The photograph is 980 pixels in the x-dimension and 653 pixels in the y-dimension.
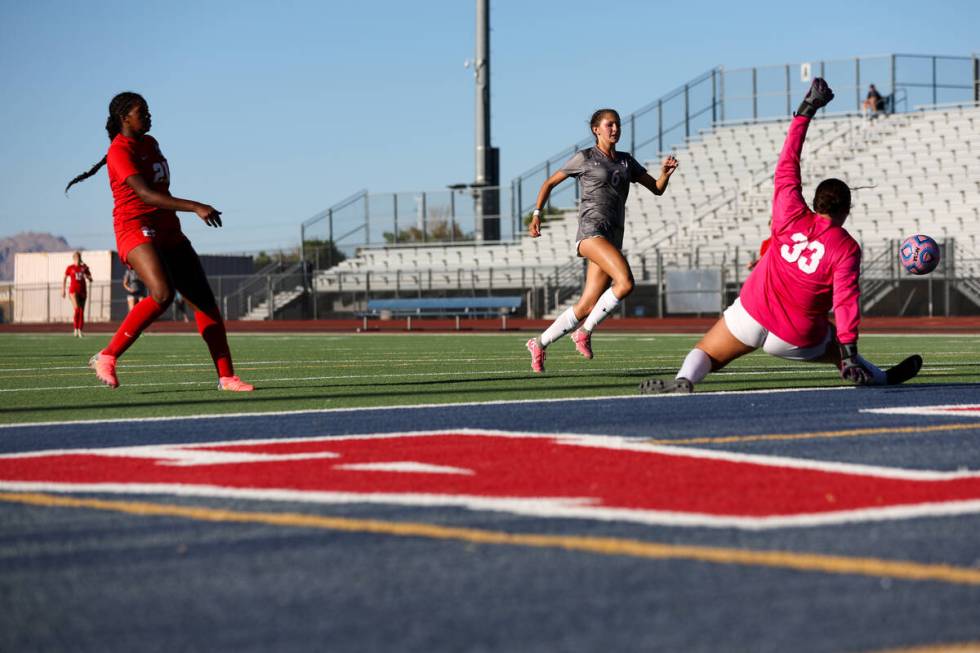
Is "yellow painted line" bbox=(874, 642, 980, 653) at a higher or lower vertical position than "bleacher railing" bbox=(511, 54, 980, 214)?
lower

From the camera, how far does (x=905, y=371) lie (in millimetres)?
9312

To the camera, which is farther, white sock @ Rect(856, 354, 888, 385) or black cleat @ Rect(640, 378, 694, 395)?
white sock @ Rect(856, 354, 888, 385)

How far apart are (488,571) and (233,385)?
22.8ft

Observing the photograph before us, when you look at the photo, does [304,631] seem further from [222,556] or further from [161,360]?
[161,360]

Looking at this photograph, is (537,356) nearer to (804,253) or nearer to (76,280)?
(804,253)

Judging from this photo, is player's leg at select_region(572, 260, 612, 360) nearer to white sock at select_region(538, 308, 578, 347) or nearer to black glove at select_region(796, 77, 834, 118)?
white sock at select_region(538, 308, 578, 347)

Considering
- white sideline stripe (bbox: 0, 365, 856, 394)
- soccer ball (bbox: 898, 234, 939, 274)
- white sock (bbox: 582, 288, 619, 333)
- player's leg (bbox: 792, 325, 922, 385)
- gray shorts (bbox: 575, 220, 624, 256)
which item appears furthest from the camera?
gray shorts (bbox: 575, 220, 624, 256)

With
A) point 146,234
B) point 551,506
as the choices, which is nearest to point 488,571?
point 551,506

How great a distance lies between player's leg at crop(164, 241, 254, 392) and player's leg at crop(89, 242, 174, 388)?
0.55ft

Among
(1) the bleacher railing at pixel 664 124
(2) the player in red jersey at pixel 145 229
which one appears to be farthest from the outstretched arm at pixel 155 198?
(1) the bleacher railing at pixel 664 124

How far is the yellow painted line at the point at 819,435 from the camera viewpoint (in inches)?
243

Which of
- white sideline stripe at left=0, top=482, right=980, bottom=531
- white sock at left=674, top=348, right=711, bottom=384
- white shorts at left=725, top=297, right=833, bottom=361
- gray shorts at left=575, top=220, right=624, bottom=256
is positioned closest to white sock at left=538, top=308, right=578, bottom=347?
gray shorts at left=575, top=220, right=624, bottom=256

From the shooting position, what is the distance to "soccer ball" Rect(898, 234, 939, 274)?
11.3 m

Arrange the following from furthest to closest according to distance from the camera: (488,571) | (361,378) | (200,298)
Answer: (361,378)
(200,298)
(488,571)
